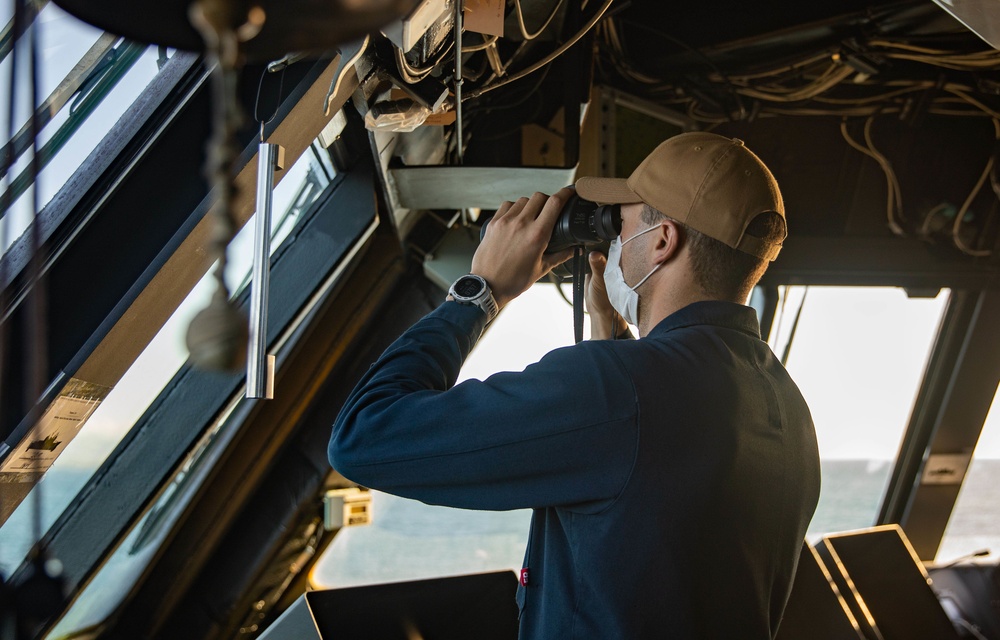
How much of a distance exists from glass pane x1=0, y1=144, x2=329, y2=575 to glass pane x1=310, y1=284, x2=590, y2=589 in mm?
690

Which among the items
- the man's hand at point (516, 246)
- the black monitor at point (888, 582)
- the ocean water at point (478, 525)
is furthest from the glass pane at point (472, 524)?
the black monitor at point (888, 582)

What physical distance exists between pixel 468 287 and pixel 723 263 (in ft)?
1.23

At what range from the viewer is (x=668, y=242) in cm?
122

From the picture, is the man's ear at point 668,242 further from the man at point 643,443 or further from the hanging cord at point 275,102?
the hanging cord at point 275,102

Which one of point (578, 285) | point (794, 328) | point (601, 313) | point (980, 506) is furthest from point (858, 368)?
point (578, 285)

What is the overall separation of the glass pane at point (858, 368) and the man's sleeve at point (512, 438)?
2.52 m

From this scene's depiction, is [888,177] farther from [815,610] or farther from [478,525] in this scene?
[478,525]

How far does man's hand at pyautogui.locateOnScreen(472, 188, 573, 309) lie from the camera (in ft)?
4.04

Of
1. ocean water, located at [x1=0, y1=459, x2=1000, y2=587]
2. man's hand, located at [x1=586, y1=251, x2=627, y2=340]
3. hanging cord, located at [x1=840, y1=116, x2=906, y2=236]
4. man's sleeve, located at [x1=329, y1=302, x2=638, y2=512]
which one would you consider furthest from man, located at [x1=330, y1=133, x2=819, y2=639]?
hanging cord, located at [x1=840, y1=116, x2=906, y2=236]

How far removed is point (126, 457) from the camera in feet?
7.23

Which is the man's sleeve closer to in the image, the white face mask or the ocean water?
the white face mask

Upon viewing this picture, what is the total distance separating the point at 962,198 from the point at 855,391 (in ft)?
3.72

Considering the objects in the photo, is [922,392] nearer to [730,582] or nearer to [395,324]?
[395,324]

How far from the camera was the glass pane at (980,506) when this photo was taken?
373 centimetres
